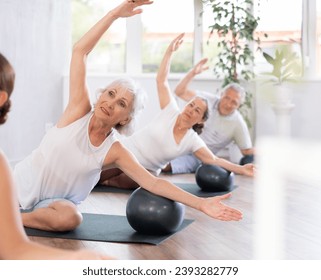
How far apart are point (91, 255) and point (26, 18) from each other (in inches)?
190

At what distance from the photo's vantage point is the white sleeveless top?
3.12 meters

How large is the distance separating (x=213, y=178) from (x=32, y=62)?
2.22 meters

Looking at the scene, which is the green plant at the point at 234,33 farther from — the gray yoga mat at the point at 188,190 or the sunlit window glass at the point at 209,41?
the gray yoga mat at the point at 188,190

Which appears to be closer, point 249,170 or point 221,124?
point 249,170

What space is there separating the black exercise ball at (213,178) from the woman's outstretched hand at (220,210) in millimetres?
1861

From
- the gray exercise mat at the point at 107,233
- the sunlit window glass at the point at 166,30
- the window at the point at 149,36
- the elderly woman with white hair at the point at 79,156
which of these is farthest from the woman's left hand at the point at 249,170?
the sunlit window glass at the point at 166,30

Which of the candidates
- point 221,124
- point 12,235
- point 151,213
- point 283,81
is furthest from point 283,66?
point 12,235

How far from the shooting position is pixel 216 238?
10.5 ft

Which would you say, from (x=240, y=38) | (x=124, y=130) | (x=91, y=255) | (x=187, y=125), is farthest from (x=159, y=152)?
(x=91, y=255)

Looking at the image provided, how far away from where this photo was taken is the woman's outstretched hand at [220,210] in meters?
2.56

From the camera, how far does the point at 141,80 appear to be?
690 cm

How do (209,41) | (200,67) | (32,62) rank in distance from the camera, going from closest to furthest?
(200,67) → (32,62) → (209,41)

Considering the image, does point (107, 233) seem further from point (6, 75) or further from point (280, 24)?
point (280, 24)

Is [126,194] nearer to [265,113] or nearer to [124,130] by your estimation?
[124,130]
